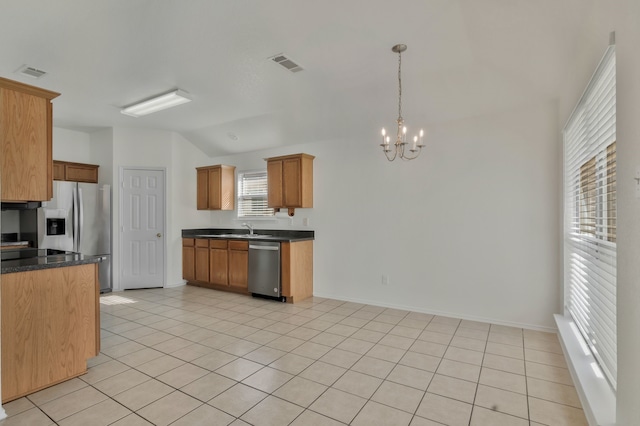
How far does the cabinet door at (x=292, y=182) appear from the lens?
4.95m

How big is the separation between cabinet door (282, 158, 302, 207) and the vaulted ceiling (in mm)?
748

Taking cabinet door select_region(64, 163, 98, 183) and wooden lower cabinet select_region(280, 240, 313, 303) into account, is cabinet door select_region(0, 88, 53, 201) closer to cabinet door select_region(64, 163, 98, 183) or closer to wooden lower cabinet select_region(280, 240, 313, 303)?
wooden lower cabinet select_region(280, 240, 313, 303)

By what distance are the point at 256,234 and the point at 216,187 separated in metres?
1.14

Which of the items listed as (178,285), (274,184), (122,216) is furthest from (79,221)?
(274,184)

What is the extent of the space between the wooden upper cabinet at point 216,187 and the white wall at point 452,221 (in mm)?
1821

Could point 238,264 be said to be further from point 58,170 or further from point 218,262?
point 58,170

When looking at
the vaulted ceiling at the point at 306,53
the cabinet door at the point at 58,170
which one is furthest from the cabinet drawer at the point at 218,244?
the cabinet door at the point at 58,170

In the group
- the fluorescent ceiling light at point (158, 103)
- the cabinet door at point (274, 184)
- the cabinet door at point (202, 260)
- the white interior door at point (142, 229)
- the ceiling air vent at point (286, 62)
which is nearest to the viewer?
the ceiling air vent at point (286, 62)

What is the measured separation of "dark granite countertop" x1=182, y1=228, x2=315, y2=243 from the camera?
4955 mm

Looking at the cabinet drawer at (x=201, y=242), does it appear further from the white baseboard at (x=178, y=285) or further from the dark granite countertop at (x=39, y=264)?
the dark granite countertop at (x=39, y=264)

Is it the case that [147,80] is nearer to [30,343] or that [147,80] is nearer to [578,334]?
[30,343]

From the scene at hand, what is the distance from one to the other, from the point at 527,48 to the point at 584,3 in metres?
0.68

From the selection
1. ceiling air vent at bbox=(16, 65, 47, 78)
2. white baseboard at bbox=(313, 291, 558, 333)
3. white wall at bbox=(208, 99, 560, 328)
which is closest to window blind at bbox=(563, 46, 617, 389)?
white wall at bbox=(208, 99, 560, 328)

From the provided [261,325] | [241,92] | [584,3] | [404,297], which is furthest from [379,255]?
[584,3]
